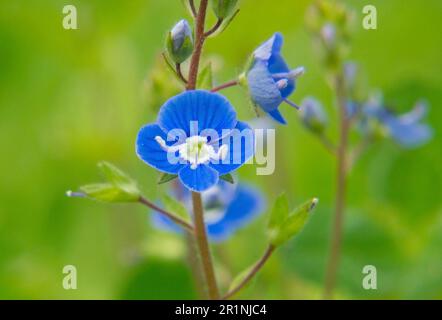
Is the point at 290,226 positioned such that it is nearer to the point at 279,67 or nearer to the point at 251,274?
the point at 251,274

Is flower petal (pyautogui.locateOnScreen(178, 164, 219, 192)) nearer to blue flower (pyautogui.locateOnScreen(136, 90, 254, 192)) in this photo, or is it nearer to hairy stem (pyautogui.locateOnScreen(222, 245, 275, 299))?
blue flower (pyautogui.locateOnScreen(136, 90, 254, 192))

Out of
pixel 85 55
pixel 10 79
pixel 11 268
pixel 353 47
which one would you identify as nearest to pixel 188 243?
pixel 11 268

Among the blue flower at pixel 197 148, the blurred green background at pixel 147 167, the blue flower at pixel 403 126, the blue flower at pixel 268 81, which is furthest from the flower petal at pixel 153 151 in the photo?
the blue flower at pixel 403 126

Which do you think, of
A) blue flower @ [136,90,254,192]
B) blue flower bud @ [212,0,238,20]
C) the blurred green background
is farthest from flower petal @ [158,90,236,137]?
the blurred green background

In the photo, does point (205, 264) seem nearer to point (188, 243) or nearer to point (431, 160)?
point (188, 243)

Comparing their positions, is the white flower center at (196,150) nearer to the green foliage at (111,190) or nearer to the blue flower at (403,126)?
the green foliage at (111,190)
